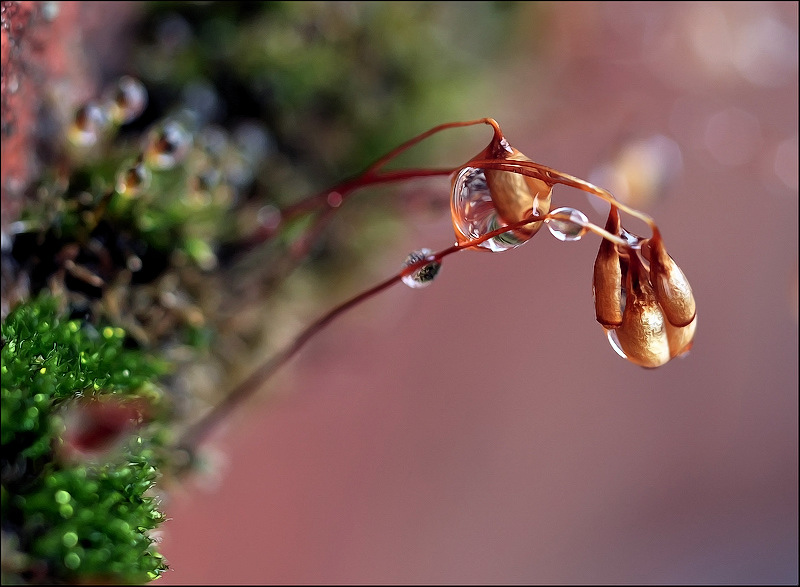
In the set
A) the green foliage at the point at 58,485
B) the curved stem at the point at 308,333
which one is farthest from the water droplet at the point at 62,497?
the curved stem at the point at 308,333

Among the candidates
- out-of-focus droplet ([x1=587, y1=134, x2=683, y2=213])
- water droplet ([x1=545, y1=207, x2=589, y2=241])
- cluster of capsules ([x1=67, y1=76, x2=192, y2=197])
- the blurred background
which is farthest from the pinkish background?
water droplet ([x1=545, y1=207, x2=589, y2=241])

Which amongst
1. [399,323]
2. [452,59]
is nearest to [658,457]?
[399,323]

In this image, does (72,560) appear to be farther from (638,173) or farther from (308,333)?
(638,173)

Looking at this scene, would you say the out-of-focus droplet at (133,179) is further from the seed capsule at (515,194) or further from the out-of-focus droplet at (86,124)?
the seed capsule at (515,194)

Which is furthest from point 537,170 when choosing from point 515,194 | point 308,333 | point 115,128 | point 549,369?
point 549,369

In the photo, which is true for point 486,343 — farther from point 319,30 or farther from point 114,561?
point 114,561

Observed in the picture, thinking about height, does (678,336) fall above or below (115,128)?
below

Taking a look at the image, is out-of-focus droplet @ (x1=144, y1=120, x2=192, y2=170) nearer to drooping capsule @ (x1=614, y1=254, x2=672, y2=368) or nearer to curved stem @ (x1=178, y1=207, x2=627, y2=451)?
curved stem @ (x1=178, y1=207, x2=627, y2=451)
